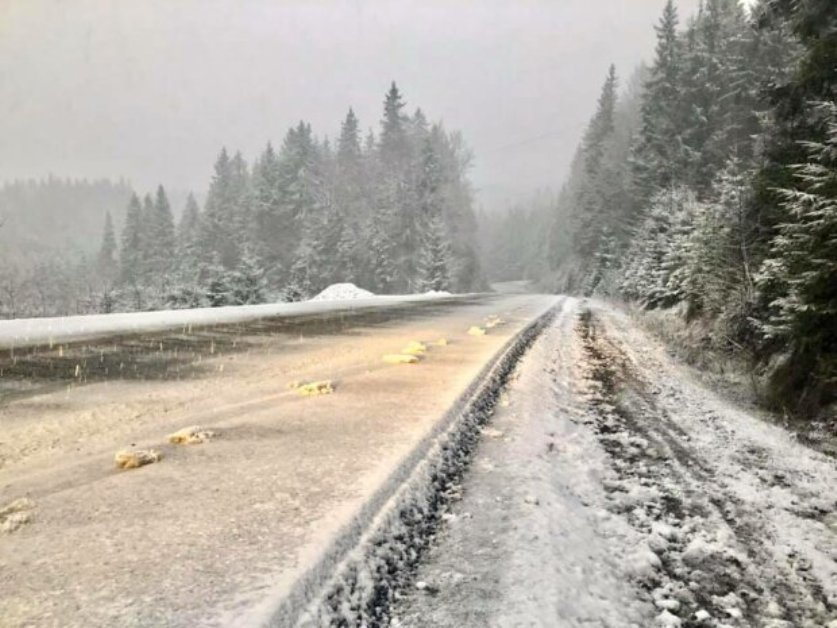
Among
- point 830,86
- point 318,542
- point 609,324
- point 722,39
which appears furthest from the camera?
point 722,39

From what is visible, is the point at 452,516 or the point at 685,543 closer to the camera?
the point at 685,543

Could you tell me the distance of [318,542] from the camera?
3156 millimetres

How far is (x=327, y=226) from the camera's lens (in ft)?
176

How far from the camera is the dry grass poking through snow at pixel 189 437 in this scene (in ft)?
16.0

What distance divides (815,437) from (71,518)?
21.7 feet

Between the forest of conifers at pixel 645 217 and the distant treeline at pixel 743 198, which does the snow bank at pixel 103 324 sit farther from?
the distant treeline at pixel 743 198

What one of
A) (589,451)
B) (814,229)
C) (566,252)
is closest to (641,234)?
(814,229)

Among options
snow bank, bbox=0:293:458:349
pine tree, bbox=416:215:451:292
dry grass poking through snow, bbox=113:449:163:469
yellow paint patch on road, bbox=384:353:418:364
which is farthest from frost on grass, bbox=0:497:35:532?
pine tree, bbox=416:215:451:292

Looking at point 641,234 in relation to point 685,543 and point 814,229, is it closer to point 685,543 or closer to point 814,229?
point 814,229

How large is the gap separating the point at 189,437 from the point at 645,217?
3694cm

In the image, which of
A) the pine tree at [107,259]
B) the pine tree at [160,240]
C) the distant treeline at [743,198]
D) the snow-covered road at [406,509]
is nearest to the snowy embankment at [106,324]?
the snow-covered road at [406,509]

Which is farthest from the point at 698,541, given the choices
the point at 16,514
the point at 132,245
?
the point at 132,245

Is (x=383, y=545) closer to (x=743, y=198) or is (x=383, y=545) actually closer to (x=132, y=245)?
(x=743, y=198)

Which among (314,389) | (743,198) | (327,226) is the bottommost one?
(314,389)
